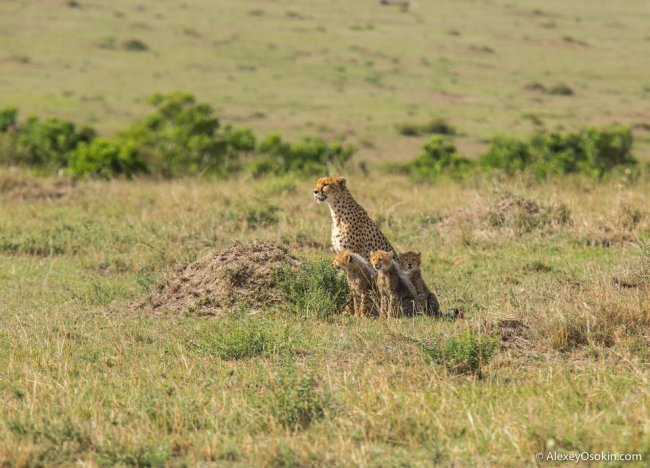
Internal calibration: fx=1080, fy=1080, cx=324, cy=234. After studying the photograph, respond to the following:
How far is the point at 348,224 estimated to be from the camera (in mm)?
7996

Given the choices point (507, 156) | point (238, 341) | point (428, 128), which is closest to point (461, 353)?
point (238, 341)

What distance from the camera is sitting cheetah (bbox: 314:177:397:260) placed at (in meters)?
7.93

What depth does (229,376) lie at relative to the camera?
5801 mm

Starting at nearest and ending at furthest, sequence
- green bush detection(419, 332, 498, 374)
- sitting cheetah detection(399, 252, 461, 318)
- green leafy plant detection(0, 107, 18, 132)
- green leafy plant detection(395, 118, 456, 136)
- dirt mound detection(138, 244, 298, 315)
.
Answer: green bush detection(419, 332, 498, 374)
sitting cheetah detection(399, 252, 461, 318)
dirt mound detection(138, 244, 298, 315)
green leafy plant detection(0, 107, 18, 132)
green leafy plant detection(395, 118, 456, 136)

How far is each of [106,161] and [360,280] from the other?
29.5 ft

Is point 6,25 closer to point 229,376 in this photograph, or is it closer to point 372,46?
point 372,46

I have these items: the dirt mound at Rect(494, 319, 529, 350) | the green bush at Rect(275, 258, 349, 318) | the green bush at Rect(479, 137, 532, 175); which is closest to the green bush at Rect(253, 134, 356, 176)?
the green bush at Rect(479, 137, 532, 175)

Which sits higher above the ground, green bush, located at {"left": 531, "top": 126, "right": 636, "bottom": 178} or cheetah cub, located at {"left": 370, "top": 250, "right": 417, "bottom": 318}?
cheetah cub, located at {"left": 370, "top": 250, "right": 417, "bottom": 318}

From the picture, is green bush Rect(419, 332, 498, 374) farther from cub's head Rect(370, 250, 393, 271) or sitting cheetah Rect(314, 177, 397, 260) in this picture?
sitting cheetah Rect(314, 177, 397, 260)

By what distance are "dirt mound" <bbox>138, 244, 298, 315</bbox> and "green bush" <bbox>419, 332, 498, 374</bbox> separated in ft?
6.52

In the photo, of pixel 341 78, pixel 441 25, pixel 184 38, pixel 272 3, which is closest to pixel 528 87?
pixel 341 78

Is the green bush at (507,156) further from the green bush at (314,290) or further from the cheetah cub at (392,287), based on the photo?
the cheetah cub at (392,287)

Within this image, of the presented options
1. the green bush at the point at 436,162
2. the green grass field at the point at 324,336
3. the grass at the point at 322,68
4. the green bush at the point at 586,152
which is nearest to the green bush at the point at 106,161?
the green grass field at the point at 324,336

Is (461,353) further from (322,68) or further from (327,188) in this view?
(322,68)
